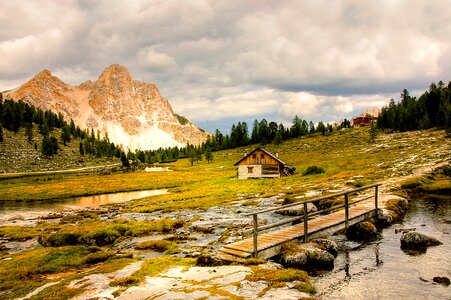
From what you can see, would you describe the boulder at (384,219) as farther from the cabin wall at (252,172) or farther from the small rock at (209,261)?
the cabin wall at (252,172)

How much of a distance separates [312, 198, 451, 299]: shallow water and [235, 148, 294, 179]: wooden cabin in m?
60.5

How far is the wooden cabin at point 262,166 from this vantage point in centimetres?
8612

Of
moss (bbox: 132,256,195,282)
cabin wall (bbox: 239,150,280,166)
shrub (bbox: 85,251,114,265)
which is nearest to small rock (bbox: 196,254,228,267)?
moss (bbox: 132,256,195,282)

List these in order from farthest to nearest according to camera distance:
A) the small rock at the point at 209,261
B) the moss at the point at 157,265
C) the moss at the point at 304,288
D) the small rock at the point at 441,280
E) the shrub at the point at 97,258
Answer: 1. the shrub at the point at 97,258
2. the small rock at the point at 209,261
3. the moss at the point at 157,265
4. the small rock at the point at 441,280
5. the moss at the point at 304,288

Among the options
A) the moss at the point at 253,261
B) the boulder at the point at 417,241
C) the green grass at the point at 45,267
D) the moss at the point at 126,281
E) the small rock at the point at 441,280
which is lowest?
the green grass at the point at 45,267

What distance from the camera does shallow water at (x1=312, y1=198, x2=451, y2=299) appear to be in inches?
589

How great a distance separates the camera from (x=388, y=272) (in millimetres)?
17609

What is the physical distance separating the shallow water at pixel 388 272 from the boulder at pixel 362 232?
31.6 inches

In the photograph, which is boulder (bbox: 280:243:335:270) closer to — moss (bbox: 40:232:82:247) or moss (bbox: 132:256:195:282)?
moss (bbox: 132:256:195:282)

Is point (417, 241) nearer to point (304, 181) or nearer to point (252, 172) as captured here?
point (304, 181)

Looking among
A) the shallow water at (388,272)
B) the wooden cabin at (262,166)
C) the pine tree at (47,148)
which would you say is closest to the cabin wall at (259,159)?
the wooden cabin at (262,166)

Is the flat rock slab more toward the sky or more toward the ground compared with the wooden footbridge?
more toward the ground

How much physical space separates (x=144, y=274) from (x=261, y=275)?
584 centimetres

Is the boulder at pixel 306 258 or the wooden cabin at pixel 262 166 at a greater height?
the wooden cabin at pixel 262 166
